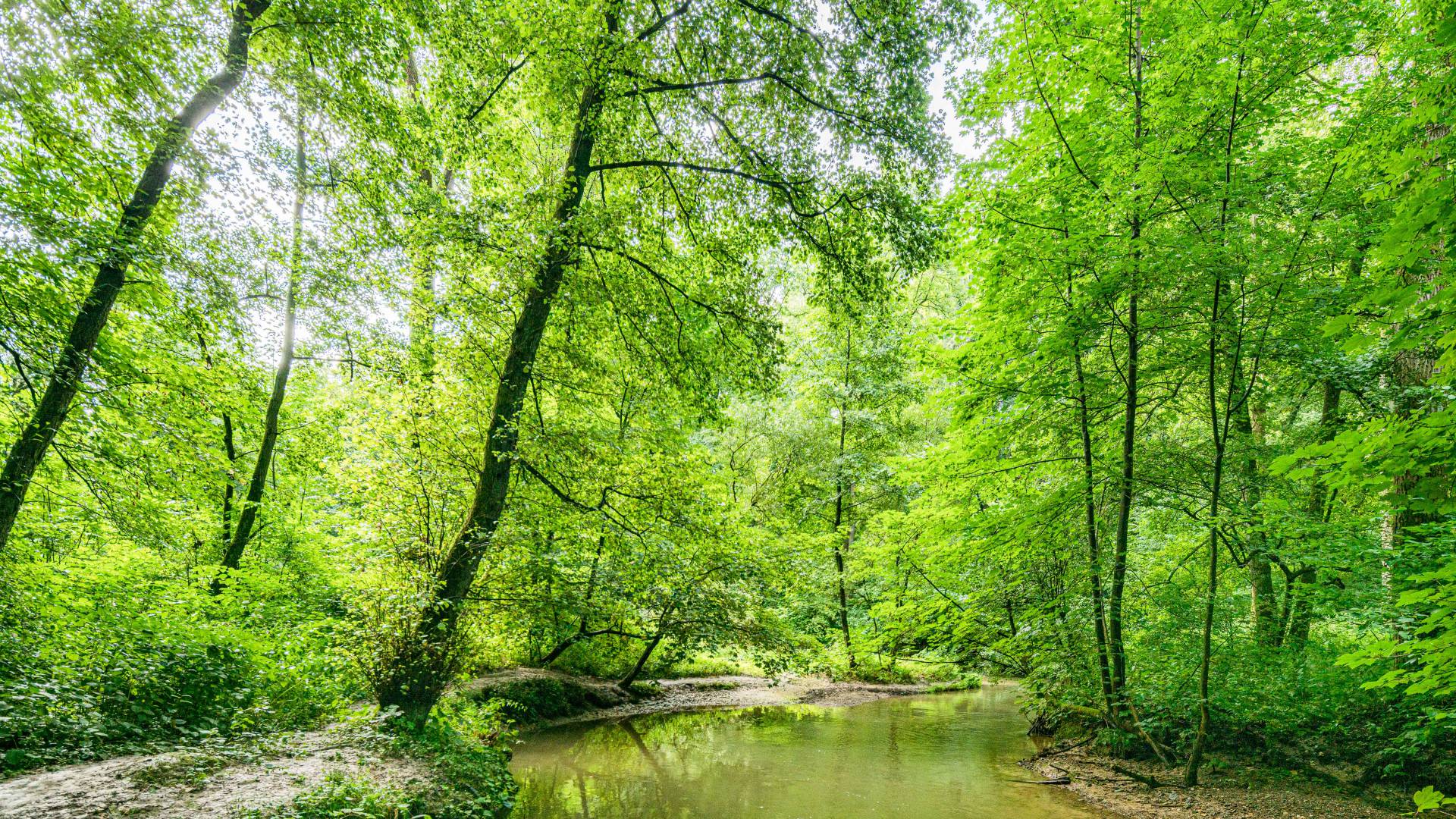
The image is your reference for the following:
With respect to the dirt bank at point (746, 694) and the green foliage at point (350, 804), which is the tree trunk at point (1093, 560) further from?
the dirt bank at point (746, 694)

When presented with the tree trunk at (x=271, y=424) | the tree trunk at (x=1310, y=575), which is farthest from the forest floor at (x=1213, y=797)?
the tree trunk at (x=271, y=424)

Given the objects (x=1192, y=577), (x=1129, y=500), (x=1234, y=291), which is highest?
(x=1234, y=291)

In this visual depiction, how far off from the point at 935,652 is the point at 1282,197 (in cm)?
947

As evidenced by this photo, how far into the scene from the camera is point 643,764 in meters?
8.64

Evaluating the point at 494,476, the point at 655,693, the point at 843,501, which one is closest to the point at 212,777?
the point at 494,476

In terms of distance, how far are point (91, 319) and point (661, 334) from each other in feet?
17.6

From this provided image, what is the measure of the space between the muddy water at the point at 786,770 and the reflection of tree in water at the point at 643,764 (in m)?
0.03

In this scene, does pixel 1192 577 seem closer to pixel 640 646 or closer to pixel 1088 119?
pixel 1088 119

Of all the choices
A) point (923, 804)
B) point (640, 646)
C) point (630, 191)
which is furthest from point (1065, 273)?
point (640, 646)

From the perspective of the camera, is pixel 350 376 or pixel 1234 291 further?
pixel 350 376

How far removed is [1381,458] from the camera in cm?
311

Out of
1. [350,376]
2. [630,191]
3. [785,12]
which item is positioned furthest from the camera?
[350,376]

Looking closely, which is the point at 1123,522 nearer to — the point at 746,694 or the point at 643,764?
the point at 643,764

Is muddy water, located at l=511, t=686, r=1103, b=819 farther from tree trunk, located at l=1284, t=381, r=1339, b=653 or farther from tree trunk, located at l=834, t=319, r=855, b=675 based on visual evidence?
tree trunk, located at l=834, t=319, r=855, b=675
